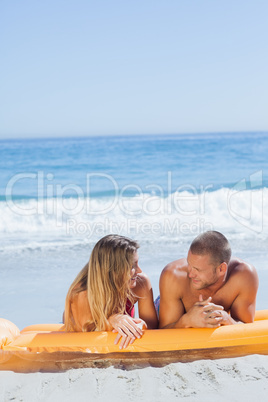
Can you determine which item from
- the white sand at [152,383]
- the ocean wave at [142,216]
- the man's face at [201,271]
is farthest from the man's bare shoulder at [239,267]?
the ocean wave at [142,216]

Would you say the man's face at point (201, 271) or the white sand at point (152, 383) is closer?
the white sand at point (152, 383)

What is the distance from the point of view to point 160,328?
3254mm

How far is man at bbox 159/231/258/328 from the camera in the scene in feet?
9.90

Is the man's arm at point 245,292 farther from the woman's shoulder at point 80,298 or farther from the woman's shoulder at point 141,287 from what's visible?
the woman's shoulder at point 80,298

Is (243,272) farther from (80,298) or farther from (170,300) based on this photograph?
(80,298)

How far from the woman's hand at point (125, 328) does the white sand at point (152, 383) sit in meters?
0.18

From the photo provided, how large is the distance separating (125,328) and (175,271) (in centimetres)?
51

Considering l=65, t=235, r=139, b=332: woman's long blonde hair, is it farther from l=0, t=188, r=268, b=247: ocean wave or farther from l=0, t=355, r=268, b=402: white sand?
l=0, t=188, r=268, b=247: ocean wave

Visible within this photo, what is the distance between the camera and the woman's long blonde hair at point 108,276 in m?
2.97

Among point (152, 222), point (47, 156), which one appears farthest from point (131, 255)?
point (47, 156)

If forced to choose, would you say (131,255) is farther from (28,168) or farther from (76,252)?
(28,168)

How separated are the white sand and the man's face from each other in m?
0.49

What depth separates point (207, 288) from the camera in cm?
320

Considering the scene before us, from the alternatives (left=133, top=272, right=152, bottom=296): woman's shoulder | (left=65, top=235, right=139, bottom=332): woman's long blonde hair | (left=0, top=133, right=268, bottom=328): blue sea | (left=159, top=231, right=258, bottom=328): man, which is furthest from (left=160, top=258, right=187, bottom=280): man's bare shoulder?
(left=0, top=133, right=268, bottom=328): blue sea
